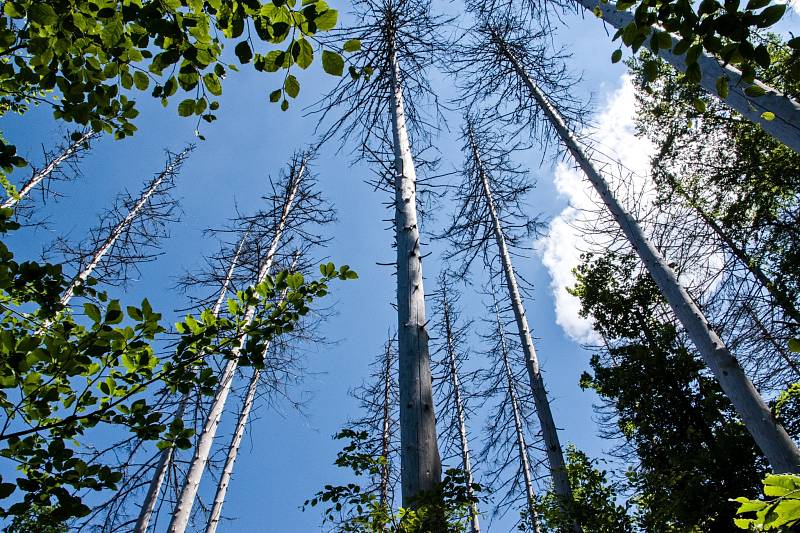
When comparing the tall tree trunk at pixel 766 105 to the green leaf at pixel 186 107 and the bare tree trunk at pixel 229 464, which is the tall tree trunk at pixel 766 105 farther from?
the bare tree trunk at pixel 229 464

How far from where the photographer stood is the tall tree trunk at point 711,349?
3939mm

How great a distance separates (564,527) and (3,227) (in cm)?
702

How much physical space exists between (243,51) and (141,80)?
0.70 meters

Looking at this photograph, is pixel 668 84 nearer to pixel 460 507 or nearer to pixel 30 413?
pixel 460 507

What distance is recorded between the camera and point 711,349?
4578 mm

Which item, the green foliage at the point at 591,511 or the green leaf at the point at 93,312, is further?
the green foliage at the point at 591,511

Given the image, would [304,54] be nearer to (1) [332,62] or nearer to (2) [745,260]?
(1) [332,62]

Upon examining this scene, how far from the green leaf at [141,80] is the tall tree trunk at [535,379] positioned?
22.8ft

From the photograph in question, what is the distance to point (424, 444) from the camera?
257 centimetres

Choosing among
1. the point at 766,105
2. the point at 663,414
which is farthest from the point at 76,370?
the point at 663,414

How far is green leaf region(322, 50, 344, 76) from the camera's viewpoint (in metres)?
1.10

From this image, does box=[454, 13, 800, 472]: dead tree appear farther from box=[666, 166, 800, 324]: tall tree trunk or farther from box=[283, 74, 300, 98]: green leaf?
box=[283, 74, 300, 98]: green leaf

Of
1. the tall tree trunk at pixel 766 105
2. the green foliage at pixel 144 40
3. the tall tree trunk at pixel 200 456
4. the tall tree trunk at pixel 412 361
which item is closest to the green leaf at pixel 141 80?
the green foliage at pixel 144 40

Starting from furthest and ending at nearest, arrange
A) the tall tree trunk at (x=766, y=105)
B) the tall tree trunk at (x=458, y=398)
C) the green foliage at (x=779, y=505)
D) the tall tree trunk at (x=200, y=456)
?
the tall tree trunk at (x=458, y=398), the tall tree trunk at (x=200, y=456), the tall tree trunk at (x=766, y=105), the green foliage at (x=779, y=505)
